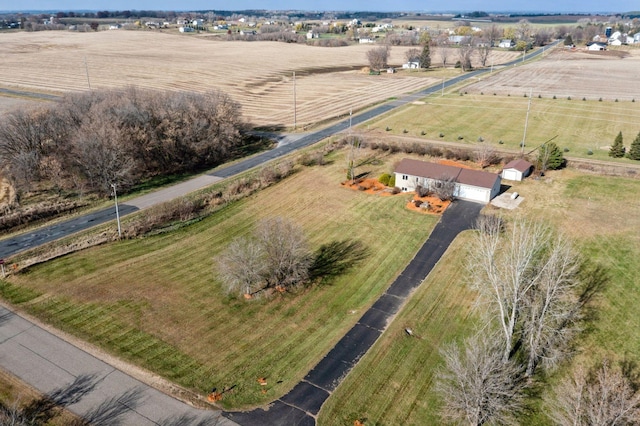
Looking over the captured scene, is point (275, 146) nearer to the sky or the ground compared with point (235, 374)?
nearer to the sky

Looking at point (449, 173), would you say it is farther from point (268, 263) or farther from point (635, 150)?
point (635, 150)

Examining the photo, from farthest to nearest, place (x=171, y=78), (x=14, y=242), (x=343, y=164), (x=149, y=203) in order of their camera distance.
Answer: (x=171, y=78) → (x=343, y=164) → (x=149, y=203) → (x=14, y=242)

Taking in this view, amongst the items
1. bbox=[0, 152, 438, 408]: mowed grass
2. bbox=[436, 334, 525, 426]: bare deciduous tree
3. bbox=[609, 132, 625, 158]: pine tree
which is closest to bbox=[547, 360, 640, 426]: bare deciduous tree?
bbox=[436, 334, 525, 426]: bare deciduous tree

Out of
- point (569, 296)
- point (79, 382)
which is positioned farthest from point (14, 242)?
point (569, 296)

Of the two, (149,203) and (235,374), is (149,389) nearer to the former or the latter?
(235,374)

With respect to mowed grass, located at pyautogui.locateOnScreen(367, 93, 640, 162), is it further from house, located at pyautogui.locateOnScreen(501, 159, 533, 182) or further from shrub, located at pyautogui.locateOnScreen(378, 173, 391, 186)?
shrub, located at pyautogui.locateOnScreen(378, 173, 391, 186)

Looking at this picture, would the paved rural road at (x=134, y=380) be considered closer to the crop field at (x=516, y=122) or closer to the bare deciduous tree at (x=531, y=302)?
the bare deciduous tree at (x=531, y=302)
